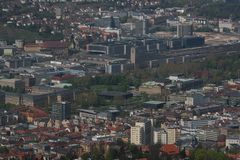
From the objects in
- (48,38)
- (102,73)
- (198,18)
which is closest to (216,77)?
(102,73)

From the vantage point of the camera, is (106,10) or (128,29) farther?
(106,10)

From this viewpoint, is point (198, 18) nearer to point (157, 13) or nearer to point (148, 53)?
point (157, 13)

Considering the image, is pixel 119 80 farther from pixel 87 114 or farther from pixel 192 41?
pixel 192 41

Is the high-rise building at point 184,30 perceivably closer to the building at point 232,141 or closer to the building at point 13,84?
the building at point 13,84

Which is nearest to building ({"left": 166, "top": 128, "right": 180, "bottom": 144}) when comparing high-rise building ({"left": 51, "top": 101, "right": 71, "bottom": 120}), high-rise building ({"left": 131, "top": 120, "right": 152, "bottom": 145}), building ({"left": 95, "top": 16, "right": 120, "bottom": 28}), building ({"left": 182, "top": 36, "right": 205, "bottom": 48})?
high-rise building ({"left": 131, "top": 120, "right": 152, "bottom": 145})

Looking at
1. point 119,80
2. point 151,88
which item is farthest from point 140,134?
point 119,80

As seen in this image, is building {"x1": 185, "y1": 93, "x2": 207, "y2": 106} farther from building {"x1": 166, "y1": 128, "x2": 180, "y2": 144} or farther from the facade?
the facade
